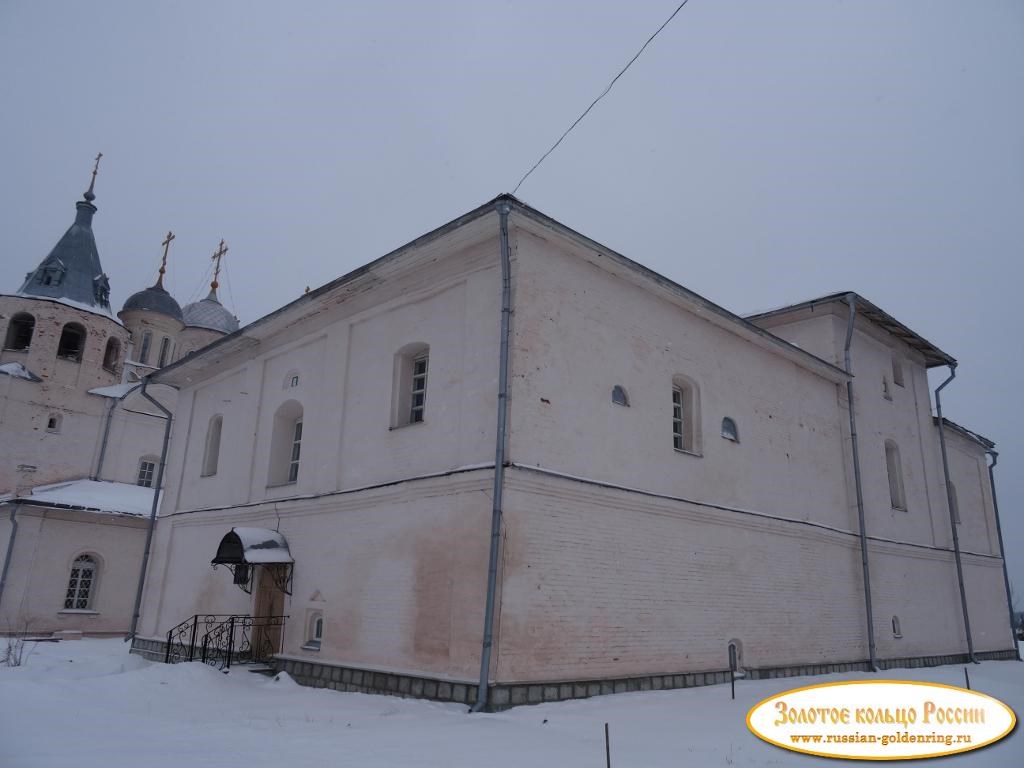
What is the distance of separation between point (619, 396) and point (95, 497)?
18.2 m

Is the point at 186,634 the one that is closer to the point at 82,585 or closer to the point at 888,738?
the point at 82,585

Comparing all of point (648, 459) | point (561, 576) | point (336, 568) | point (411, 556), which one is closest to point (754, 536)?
point (648, 459)

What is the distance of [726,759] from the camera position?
23.0 feet

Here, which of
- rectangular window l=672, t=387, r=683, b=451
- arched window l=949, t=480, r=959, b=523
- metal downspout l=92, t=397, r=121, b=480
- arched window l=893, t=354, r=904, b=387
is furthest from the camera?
metal downspout l=92, t=397, r=121, b=480

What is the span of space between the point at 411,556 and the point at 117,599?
15.6 meters

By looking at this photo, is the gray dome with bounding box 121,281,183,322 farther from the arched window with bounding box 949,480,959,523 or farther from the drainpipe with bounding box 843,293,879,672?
the arched window with bounding box 949,480,959,523

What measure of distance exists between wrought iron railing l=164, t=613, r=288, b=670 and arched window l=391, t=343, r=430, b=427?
407cm

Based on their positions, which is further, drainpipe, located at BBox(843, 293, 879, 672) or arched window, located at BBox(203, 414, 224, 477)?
arched window, located at BBox(203, 414, 224, 477)

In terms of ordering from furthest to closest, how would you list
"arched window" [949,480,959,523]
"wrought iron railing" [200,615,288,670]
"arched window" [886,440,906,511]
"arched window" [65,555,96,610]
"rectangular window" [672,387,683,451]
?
"arched window" [65,555,96,610], "arched window" [949,480,959,523], "arched window" [886,440,906,511], "wrought iron railing" [200,615,288,670], "rectangular window" [672,387,683,451]

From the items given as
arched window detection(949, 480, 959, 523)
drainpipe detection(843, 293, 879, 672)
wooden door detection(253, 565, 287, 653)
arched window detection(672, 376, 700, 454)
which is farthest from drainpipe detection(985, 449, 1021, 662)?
wooden door detection(253, 565, 287, 653)

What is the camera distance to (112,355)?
2670 cm

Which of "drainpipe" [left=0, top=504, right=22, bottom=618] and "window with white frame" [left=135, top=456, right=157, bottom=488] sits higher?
"window with white frame" [left=135, top=456, right=157, bottom=488]

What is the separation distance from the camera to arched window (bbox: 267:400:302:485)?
586 inches

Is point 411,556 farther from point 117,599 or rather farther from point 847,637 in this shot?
point 117,599
